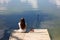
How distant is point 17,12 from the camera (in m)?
5.23

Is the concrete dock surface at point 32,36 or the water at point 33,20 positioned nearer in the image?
the concrete dock surface at point 32,36

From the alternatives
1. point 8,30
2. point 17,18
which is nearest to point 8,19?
point 17,18

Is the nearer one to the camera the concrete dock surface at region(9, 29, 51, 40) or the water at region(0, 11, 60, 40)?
the concrete dock surface at region(9, 29, 51, 40)

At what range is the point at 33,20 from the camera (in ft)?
16.4

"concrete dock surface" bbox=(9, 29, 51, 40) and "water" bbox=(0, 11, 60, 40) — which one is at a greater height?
"concrete dock surface" bbox=(9, 29, 51, 40)

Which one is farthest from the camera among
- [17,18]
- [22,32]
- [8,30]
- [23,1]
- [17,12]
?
[23,1]

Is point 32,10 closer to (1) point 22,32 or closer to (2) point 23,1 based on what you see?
(2) point 23,1

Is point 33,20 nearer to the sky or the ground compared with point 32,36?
nearer to the ground

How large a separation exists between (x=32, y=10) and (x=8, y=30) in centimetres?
130

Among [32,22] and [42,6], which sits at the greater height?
[42,6]

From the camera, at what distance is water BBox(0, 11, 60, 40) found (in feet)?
15.1

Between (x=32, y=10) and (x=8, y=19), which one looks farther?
(x=32, y=10)

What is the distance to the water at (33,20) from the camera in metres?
4.60

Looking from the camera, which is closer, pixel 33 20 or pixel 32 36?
pixel 32 36
